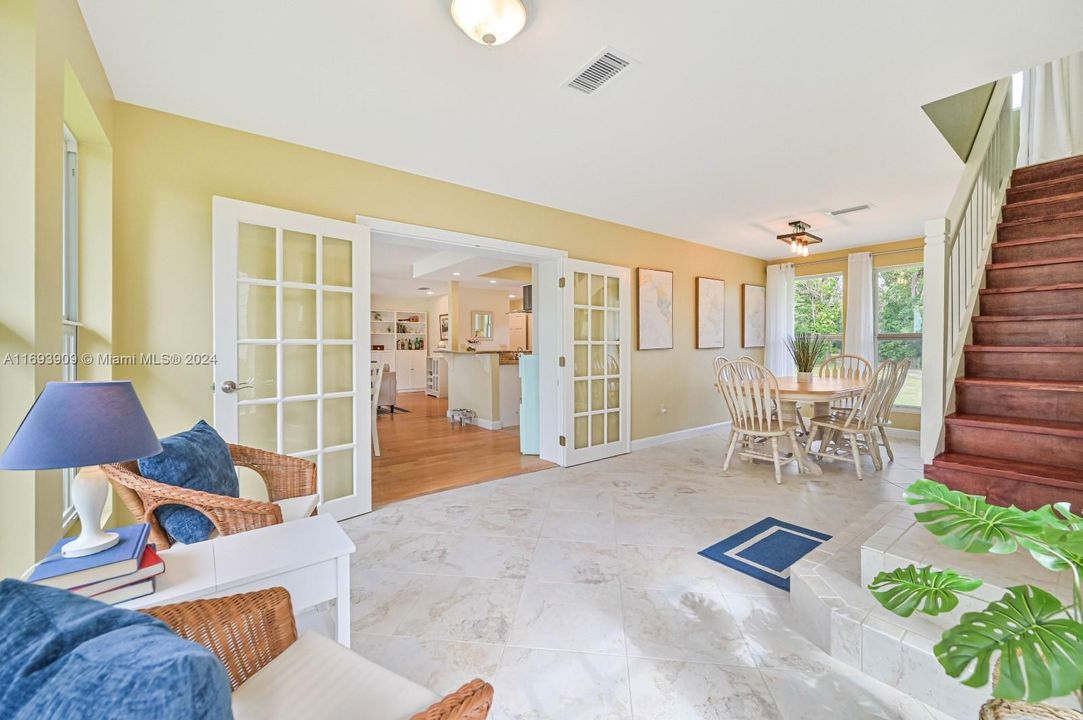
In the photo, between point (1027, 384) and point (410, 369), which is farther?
point (410, 369)

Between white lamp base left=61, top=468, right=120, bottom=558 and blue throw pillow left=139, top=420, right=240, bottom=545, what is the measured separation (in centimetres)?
20

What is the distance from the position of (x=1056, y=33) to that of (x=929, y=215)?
3.01 m

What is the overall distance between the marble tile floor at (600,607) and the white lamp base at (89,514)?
0.94 meters

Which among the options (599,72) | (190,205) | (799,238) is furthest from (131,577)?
(799,238)

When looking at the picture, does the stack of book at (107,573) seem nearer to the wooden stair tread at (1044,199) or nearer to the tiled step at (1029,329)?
the tiled step at (1029,329)

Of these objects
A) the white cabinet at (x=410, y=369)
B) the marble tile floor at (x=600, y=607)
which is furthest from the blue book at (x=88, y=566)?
the white cabinet at (x=410, y=369)

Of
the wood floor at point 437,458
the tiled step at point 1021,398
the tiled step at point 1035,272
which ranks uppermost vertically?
the tiled step at point 1035,272

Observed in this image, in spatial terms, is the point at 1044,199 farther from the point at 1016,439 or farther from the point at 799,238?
the point at 1016,439

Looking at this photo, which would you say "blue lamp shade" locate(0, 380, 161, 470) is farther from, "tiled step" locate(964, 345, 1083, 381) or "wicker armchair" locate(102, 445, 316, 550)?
"tiled step" locate(964, 345, 1083, 381)

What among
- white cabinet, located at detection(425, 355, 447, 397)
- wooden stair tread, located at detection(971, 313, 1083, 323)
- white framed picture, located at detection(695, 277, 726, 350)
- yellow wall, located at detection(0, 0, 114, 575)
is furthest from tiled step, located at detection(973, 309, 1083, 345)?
white cabinet, located at detection(425, 355, 447, 397)

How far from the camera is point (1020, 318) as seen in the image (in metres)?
2.31

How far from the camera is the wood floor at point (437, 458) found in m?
Result: 3.56

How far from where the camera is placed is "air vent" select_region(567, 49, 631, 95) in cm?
193

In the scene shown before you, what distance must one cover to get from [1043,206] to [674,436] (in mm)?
3483
